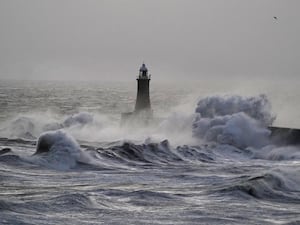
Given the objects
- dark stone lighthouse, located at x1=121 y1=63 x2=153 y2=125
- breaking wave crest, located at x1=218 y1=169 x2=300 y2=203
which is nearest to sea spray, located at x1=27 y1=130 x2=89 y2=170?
breaking wave crest, located at x1=218 y1=169 x2=300 y2=203

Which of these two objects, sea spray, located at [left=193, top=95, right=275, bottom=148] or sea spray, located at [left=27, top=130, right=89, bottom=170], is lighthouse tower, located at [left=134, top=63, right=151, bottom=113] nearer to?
sea spray, located at [left=193, top=95, right=275, bottom=148]

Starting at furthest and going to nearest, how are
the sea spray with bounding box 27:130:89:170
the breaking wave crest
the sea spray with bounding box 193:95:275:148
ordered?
1. the sea spray with bounding box 193:95:275:148
2. the sea spray with bounding box 27:130:89:170
3. the breaking wave crest

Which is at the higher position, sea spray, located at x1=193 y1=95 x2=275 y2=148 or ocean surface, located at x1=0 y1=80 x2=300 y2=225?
sea spray, located at x1=193 y1=95 x2=275 y2=148

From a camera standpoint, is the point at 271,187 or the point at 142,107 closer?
the point at 271,187

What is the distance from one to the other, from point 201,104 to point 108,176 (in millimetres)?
16156

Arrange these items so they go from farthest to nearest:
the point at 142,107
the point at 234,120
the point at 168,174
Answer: the point at 142,107 < the point at 234,120 < the point at 168,174

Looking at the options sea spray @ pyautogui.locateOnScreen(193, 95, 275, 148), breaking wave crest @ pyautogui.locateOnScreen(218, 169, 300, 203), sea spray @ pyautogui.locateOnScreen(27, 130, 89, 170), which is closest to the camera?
breaking wave crest @ pyautogui.locateOnScreen(218, 169, 300, 203)

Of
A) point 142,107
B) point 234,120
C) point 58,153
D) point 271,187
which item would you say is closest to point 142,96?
point 142,107

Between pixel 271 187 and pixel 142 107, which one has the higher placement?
pixel 142 107

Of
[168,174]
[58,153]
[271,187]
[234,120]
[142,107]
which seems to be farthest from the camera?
[142,107]

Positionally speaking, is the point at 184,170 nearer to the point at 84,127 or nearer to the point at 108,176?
the point at 108,176

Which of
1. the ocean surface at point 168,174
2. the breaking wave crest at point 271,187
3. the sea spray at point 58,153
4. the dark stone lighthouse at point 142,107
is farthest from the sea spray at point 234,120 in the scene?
the breaking wave crest at point 271,187

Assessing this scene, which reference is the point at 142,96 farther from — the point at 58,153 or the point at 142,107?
the point at 58,153

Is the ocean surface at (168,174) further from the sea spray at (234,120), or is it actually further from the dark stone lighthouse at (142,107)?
the dark stone lighthouse at (142,107)
